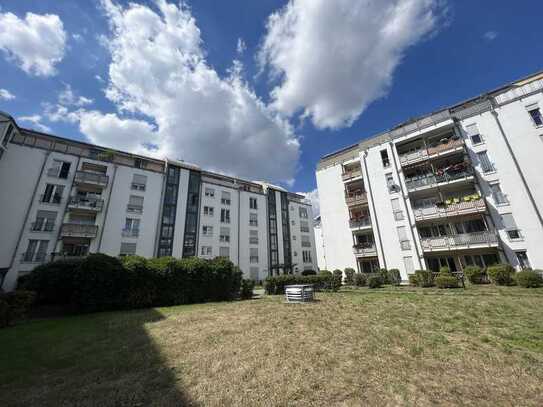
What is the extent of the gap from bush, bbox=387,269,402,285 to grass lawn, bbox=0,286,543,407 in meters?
14.5

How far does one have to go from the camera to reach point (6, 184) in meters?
25.1

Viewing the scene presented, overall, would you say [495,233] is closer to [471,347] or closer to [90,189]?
[471,347]

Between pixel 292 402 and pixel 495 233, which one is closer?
pixel 292 402

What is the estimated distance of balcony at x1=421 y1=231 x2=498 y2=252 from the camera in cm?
2017

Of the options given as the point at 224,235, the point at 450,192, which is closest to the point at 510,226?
the point at 450,192

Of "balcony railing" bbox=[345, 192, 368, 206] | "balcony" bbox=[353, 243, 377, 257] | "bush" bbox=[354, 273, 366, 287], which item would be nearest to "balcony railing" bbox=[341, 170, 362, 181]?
"balcony railing" bbox=[345, 192, 368, 206]

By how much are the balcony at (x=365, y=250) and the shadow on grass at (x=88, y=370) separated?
25.0 m

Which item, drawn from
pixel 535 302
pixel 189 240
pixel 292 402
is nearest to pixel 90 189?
pixel 189 240

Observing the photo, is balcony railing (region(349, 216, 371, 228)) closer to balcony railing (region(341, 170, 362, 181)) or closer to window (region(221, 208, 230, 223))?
balcony railing (region(341, 170, 362, 181))

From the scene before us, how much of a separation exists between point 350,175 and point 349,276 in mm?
13623

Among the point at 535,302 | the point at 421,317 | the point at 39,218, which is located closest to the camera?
the point at 421,317

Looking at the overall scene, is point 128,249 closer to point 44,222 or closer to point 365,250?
point 44,222

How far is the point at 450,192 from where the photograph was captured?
24.8 m

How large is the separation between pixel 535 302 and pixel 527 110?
2124 cm
